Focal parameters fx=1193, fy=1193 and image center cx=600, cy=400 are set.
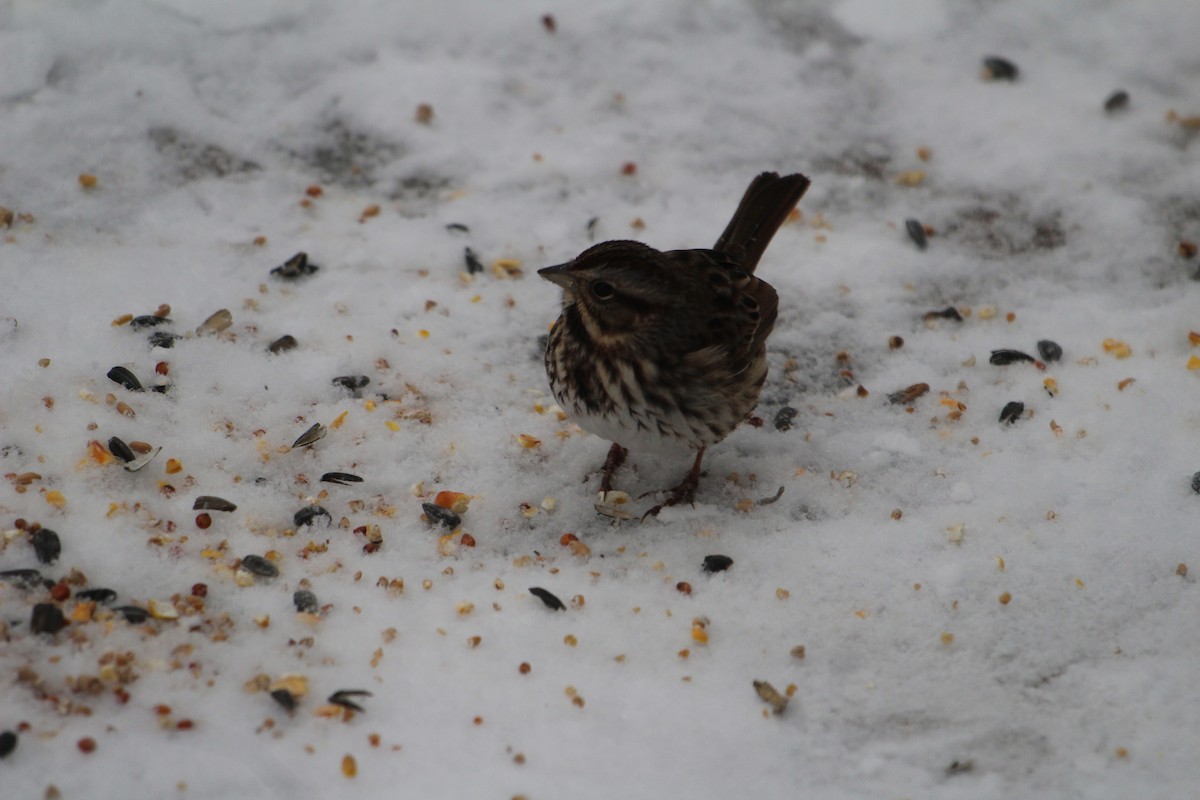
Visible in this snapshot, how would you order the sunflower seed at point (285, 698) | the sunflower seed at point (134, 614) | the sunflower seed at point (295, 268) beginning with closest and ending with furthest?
the sunflower seed at point (285, 698) → the sunflower seed at point (134, 614) → the sunflower seed at point (295, 268)

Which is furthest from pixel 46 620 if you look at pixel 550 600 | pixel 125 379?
pixel 550 600

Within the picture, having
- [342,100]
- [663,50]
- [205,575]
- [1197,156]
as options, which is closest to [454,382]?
[205,575]

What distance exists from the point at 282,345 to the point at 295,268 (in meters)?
0.55

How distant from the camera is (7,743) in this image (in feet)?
10.6

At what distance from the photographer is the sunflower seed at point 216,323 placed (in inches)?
197

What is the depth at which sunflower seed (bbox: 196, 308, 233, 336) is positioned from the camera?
16.4 feet

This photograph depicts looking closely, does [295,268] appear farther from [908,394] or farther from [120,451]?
[908,394]

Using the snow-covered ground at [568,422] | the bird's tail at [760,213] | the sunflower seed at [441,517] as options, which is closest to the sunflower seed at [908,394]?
the snow-covered ground at [568,422]

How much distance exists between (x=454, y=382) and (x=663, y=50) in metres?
2.93

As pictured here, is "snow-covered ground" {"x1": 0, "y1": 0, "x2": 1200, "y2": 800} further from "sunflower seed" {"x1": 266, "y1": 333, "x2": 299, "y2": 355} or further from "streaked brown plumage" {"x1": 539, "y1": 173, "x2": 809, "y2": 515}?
"streaked brown plumage" {"x1": 539, "y1": 173, "x2": 809, "y2": 515}

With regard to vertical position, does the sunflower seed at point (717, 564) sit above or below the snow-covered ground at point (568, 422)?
below

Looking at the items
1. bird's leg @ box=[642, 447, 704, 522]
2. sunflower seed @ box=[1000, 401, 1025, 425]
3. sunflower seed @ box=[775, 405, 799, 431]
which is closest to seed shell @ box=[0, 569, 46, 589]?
bird's leg @ box=[642, 447, 704, 522]

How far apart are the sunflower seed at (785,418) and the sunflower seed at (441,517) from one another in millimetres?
1428

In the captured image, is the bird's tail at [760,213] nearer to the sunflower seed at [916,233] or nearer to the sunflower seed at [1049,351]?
the sunflower seed at [916,233]
